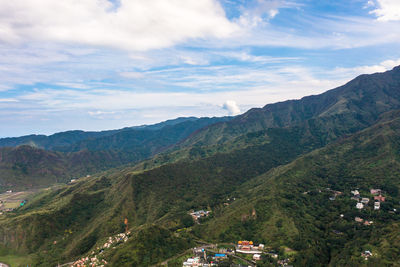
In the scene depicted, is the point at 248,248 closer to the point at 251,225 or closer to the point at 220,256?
the point at 220,256

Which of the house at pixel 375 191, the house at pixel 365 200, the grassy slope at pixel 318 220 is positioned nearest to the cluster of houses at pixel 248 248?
the grassy slope at pixel 318 220

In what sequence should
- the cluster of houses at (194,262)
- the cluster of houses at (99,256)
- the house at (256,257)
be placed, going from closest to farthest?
the cluster of houses at (194,262), the house at (256,257), the cluster of houses at (99,256)

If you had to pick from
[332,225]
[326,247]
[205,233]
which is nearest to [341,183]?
[332,225]

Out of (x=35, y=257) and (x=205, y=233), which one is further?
(x=35, y=257)

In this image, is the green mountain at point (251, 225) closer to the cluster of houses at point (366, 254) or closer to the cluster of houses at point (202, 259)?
the cluster of houses at point (366, 254)

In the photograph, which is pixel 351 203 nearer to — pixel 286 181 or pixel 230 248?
pixel 286 181

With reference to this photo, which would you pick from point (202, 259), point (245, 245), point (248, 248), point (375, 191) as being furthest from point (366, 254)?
point (375, 191)

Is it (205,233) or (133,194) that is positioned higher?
(133,194)

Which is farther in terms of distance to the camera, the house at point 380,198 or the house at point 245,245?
the house at point 380,198

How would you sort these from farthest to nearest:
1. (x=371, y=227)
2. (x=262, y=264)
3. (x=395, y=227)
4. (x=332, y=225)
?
(x=332, y=225)
(x=371, y=227)
(x=395, y=227)
(x=262, y=264)
